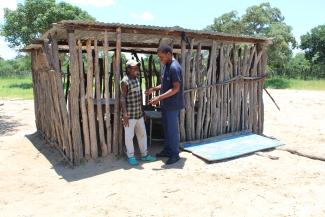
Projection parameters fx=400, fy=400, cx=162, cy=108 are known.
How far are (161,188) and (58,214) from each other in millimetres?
1456

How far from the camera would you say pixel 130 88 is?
21.4 feet

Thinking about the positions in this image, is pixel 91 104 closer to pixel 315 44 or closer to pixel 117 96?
pixel 117 96

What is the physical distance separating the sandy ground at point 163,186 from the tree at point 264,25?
72.0 feet

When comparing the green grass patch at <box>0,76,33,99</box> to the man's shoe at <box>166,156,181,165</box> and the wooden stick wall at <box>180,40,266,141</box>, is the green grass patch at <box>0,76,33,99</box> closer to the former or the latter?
the wooden stick wall at <box>180,40,266,141</box>

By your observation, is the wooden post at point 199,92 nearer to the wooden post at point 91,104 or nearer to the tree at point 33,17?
the wooden post at point 91,104

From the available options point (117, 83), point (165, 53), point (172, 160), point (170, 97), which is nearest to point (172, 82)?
point (170, 97)

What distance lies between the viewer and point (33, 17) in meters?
25.4

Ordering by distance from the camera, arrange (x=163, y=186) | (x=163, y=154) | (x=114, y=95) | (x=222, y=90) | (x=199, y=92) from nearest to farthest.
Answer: (x=163, y=186) → (x=163, y=154) → (x=199, y=92) → (x=114, y=95) → (x=222, y=90)

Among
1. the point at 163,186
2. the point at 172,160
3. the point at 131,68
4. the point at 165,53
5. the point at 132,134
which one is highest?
the point at 165,53

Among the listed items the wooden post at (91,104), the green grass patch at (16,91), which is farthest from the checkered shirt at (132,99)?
the green grass patch at (16,91)

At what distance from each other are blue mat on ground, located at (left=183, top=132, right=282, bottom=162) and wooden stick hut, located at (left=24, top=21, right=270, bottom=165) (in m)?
0.22

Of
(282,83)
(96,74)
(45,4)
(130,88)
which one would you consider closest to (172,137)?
(130,88)

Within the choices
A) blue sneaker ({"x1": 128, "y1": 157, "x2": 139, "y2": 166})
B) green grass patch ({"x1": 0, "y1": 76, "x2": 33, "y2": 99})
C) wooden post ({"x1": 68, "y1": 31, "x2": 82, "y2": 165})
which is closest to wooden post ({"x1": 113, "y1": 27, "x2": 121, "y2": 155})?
blue sneaker ({"x1": 128, "y1": 157, "x2": 139, "y2": 166})

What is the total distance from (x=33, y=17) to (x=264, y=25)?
695 inches
